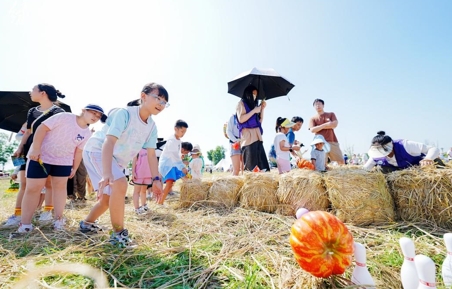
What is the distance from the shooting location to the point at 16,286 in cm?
149

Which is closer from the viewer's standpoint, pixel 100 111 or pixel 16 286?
pixel 16 286

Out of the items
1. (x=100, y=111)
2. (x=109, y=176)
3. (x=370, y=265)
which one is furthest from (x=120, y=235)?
(x=370, y=265)

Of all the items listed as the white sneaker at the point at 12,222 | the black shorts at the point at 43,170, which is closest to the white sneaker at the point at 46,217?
the white sneaker at the point at 12,222

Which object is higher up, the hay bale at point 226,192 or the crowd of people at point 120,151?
the crowd of people at point 120,151

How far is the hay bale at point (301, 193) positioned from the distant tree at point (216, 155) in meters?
68.7

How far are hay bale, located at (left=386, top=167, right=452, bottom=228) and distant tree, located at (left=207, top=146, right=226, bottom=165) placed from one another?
228 ft

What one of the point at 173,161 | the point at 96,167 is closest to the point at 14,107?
the point at 173,161

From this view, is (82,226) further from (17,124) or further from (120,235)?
(17,124)

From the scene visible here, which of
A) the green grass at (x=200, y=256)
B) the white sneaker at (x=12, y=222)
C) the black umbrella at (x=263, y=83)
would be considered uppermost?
the black umbrella at (x=263, y=83)

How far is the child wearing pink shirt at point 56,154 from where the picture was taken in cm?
275

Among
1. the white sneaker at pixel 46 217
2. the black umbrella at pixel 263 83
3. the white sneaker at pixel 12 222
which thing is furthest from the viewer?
the black umbrella at pixel 263 83

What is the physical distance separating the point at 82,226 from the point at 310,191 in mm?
2797

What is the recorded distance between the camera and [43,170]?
2.83 m

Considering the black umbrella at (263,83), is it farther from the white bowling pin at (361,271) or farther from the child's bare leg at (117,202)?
the white bowling pin at (361,271)
